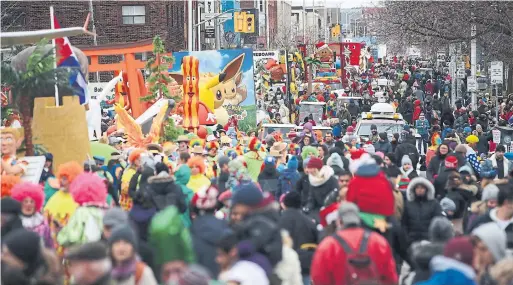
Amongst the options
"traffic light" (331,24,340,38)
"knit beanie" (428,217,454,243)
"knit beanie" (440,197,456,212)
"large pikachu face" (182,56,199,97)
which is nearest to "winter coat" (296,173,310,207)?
"knit beanie" (440,197,456,212)

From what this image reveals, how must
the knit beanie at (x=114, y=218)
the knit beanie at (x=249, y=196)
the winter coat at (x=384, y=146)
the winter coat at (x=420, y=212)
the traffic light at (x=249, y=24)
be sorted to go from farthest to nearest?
the traffic light at (x=249, y=24) → the winter coat at (x=384, y=146) → the winter coat at (x=420, y=212) → the knit beanie at (x=249, y=196) → the knit beanie at (x=114, y=218)

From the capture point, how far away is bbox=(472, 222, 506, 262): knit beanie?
862 centimetres

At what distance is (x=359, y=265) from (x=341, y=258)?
5.4 inches

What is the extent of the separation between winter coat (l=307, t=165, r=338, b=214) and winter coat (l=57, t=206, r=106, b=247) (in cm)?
314

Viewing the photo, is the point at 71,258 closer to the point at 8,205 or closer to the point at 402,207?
the point at 8,205

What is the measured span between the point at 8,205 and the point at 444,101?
27519 millimetres

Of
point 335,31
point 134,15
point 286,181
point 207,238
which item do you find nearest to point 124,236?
point 207,238

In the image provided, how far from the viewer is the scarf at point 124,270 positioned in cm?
776

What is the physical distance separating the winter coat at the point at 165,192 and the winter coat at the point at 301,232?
1503 millimetres

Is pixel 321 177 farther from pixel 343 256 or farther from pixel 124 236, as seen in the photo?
pixel 124 236

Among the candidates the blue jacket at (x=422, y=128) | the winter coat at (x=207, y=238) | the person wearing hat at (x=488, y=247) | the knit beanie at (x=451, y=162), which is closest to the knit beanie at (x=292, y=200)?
the winter coat at (x=207, y=238)

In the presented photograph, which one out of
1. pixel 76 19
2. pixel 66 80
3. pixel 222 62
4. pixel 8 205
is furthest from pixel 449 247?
pixel 76 19

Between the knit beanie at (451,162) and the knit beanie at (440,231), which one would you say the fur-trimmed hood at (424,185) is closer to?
the knit beanie at (440,231)

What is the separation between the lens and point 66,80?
19.5m
